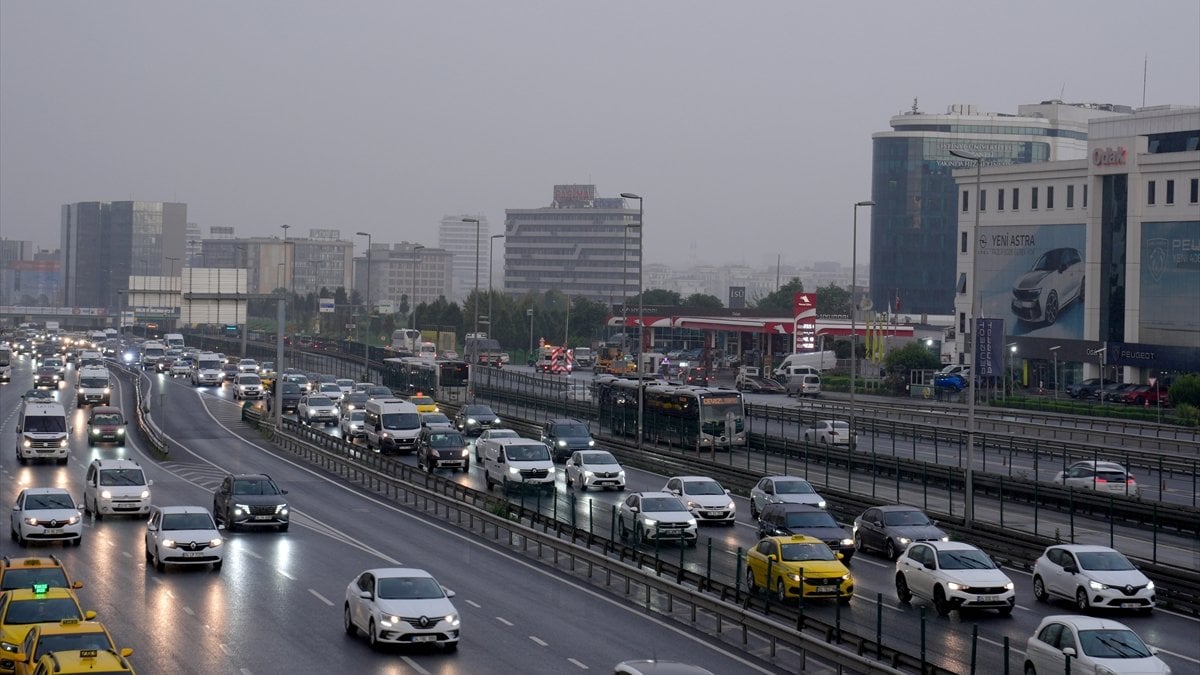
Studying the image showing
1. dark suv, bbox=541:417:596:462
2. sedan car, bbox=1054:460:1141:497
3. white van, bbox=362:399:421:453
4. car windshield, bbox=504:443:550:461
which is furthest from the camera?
white van, bbox=362:399:421:453

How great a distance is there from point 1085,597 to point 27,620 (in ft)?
59.4

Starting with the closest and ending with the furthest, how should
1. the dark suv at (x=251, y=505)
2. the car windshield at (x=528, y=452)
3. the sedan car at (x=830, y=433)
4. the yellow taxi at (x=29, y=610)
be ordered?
the yellow taxi at (x=29, y=610)
the dark suv at (x=251, y=505)
the car windshield at (x=528, y=452)
the sedan car at (x=830, y=433)

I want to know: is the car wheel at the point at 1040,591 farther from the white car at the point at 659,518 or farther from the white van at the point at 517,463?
the white van at the point at 517,463

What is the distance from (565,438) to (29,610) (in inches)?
1369

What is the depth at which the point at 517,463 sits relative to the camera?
44.3 metres

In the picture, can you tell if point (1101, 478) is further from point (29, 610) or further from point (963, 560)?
point (29, 610)

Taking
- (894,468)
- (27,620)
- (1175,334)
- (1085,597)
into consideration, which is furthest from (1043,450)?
(1175,334)

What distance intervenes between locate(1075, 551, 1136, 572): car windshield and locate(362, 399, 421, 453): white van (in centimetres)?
3320

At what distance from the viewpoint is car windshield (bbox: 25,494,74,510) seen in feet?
106

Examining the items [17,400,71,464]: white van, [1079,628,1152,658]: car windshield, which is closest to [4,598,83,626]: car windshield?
[1079,628,1152,658]: car windshield

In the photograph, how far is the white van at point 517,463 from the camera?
4372cm

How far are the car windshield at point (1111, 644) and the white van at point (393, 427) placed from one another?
3888cm

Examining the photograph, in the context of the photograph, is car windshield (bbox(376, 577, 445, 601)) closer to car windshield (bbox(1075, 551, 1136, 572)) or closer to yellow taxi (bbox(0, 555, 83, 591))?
yellow taxi (bbox(0, 555, 83, 591))

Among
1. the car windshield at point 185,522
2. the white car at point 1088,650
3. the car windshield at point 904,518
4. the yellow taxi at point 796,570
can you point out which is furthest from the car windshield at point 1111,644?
the car windshield at point 185,522
